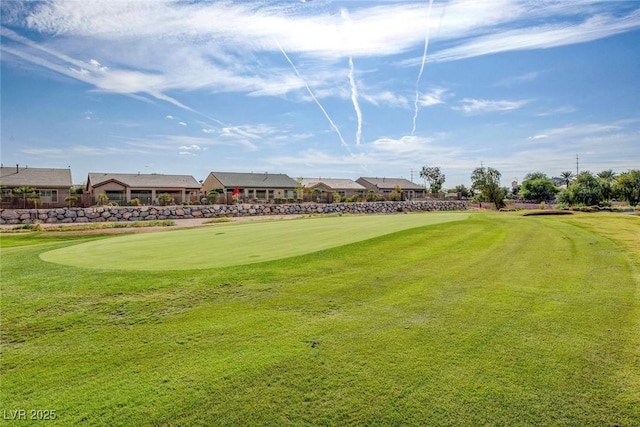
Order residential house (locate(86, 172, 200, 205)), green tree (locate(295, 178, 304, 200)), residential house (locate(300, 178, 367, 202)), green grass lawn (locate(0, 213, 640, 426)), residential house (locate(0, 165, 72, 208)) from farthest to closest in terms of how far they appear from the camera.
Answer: residential house (locate(300, 178, 367, 202))
green tree (locate(295, 178, 304, 200))
residential house (locate(86, 172, 200, 205))
residential house (locate(0, 165, 72, 208))
green grass lawn (locate(0, 213, 640, 426))

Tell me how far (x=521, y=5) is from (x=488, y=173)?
37.7m

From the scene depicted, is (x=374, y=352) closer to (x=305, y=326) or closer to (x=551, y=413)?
(x=305, y=326)

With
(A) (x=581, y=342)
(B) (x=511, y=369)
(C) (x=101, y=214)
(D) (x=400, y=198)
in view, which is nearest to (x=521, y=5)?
(A) (x=581, y=342)

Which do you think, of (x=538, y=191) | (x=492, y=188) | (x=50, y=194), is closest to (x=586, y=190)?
(x=492, y=188)

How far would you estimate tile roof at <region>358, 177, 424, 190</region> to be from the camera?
81125mm

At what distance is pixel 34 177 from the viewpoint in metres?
47.8

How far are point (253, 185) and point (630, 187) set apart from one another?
55.7m

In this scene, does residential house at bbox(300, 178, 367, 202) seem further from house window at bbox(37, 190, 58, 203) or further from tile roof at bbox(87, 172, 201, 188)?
house window at bbox(37, 190, 58, 203)

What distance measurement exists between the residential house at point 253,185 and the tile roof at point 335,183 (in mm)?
6833

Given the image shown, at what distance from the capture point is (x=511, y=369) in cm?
362

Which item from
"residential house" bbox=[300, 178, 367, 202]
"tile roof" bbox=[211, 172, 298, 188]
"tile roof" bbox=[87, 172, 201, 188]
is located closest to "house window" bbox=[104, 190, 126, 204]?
"tile roof" bbox=[87, 172, 201, 188]

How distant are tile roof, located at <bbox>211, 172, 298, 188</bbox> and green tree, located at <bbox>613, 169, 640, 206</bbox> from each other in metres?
49.2

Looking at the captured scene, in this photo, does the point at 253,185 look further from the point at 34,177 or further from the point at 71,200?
the point at 71,200

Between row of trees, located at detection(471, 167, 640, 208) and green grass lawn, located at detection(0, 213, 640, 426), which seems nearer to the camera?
green grass lawn, located at detection(0, 213, 640, 426)
